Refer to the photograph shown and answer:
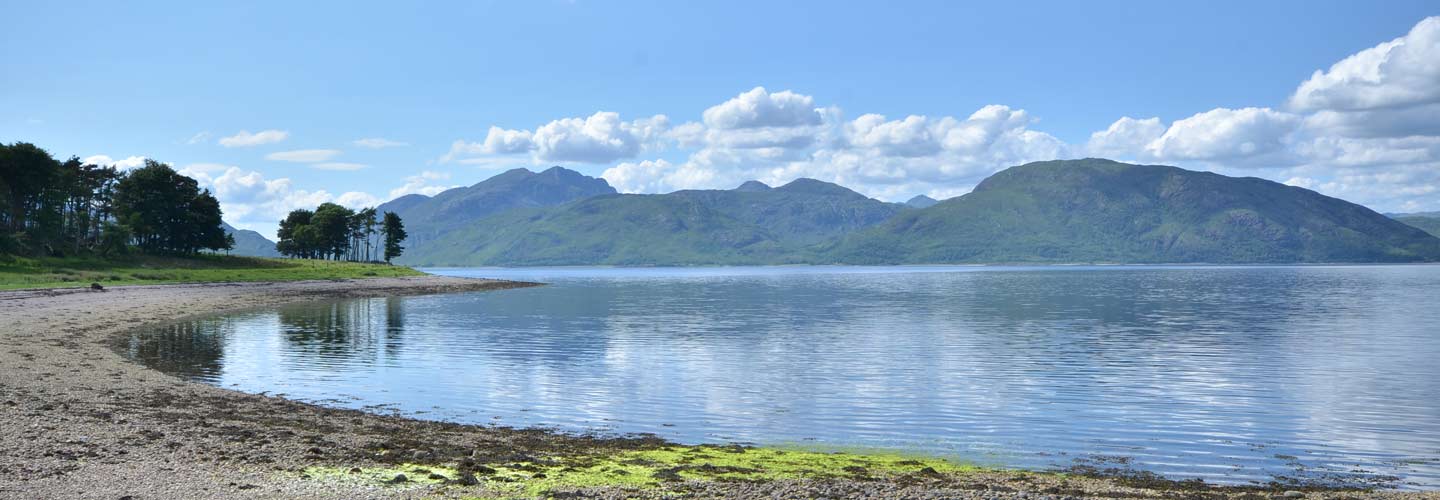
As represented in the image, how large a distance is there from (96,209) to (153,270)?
46869mm

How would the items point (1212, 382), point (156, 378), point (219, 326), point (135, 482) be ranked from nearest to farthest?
point (135, 482)
point (156, 378)
point (1212, 382)
point (219, 326)

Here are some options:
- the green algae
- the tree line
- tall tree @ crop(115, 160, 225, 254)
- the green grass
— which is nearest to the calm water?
the green algae

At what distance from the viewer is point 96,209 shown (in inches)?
6294

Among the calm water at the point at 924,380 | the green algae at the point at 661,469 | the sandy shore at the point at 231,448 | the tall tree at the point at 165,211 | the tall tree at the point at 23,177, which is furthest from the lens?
the tall tree at the point at 165,211

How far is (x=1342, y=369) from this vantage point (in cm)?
4666

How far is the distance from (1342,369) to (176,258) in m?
162

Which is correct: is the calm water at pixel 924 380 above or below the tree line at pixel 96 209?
below

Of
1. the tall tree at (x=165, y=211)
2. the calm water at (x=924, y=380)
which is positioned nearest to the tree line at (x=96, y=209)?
the tall tree at (x=165, y=211)

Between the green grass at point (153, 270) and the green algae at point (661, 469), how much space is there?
304 ft

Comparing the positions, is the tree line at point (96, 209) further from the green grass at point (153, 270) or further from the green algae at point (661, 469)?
the green algae at point (661, 469)

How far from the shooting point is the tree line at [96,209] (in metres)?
130

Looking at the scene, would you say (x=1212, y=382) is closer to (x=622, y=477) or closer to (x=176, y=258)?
(x=622, y=477)

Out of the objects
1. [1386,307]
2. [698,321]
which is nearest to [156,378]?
[698,321]

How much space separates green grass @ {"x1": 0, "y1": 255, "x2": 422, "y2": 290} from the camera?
10231 centimetres
